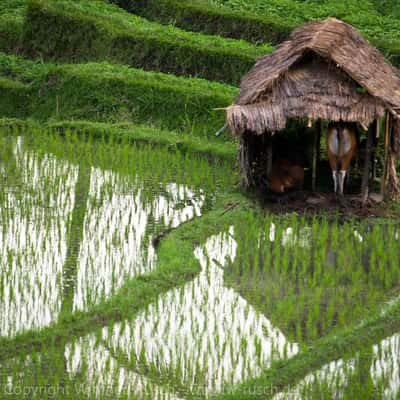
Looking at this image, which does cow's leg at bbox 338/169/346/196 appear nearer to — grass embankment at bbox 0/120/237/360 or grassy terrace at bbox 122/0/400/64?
grass embankment at bbox 0/120/237/360

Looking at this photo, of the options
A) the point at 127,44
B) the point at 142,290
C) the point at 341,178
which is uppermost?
the point at 127,44

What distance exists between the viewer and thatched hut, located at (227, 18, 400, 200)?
9.42m

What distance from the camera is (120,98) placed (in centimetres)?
1259

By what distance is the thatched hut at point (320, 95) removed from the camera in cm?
942

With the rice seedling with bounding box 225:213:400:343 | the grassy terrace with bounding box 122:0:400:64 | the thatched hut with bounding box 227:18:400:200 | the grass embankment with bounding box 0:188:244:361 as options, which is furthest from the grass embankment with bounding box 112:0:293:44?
the rice seedling with bounding box 225:213:400:343

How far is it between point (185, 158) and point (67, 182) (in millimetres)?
1662

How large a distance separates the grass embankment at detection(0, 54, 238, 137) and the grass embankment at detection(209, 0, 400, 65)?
114 inches

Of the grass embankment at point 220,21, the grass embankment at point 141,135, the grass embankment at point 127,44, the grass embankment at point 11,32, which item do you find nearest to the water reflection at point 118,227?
the grass embankment at point 141,135

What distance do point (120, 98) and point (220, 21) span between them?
10.1 ft

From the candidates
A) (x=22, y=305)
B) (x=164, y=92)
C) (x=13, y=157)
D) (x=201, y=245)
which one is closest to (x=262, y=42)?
(x=164, y=92)

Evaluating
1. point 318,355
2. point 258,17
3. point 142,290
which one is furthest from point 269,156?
point 258,17

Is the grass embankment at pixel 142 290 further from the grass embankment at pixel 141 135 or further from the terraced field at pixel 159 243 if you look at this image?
the grass embankment at pixel 141 135

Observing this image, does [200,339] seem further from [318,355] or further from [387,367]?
[387,367]

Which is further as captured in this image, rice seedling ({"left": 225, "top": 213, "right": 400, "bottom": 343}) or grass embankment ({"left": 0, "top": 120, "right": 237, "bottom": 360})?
rice seedling ({"left": 225, "top": 213, "right": 400, "bottom": 343})
